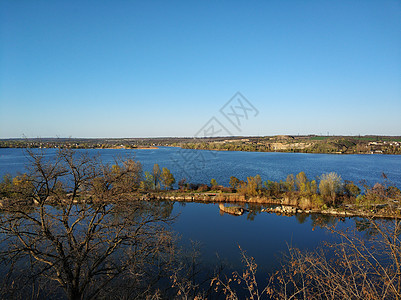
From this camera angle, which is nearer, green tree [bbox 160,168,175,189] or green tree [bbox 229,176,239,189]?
green tree [bbox 229,176,239,189]

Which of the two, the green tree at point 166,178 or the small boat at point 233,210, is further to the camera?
the green tree at point 166,178

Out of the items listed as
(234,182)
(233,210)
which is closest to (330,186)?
(234,182)

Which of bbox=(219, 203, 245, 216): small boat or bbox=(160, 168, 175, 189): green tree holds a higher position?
bbox=(160, 168, 175, 189): green tree

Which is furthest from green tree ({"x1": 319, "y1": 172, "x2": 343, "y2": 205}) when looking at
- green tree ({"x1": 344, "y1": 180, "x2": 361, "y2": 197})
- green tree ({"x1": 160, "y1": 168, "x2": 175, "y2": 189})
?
green tree ({"x1": 160, "y1": 168, "x2": 175, "y2": 189})

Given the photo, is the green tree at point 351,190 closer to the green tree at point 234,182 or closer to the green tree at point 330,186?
the green tree at point 330,186

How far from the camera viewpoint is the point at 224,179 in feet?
117

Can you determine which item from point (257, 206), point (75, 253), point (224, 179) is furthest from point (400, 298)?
point (224, 179)

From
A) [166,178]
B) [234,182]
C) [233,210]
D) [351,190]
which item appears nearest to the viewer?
[233,210]

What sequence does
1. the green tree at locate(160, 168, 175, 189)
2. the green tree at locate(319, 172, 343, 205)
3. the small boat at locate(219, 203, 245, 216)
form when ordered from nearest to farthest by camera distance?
the small boat at locate(219, 203, 245, 216), the green tree at locate(319, 172, 343, 205), the green tree at locate(160, 168, 175, 189)

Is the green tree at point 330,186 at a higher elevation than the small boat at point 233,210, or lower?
higher

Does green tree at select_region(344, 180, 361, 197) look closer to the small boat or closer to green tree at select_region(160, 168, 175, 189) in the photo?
the small boat

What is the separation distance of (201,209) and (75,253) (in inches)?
734

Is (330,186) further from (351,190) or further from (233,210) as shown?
(233,210)

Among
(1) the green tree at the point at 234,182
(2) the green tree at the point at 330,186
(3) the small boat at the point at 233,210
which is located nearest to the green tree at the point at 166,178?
(1) the green tree at the point at 234,182
